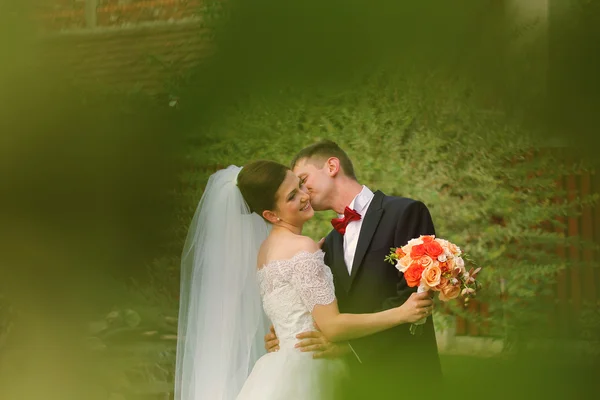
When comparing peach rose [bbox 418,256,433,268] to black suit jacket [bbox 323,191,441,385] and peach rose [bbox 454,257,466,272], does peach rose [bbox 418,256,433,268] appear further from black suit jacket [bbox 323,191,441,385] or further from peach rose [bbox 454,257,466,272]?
black suit jacket [bbox 323,191,441,385]

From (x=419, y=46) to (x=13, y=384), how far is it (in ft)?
8.01

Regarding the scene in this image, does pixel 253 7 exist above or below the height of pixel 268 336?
above

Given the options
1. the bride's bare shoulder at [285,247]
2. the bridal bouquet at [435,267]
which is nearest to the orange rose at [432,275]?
the bridal bouquet at [435,267]

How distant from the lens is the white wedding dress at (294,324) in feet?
7.18

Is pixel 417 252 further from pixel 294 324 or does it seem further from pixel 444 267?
pixel 294 324

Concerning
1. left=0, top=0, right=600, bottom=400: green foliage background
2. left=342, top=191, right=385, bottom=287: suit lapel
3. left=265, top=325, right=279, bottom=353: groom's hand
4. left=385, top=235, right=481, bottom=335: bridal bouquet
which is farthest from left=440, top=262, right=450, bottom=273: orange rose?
left=265, top=325, right=279, bottom=353: groom's hand

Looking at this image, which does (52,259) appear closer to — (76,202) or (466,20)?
(76,202)

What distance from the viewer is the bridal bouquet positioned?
1896 mm

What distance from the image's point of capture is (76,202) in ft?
7.57

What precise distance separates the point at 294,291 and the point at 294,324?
0.11 m

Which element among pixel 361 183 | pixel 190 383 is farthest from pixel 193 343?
pixel 361 183

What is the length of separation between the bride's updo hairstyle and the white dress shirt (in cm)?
24

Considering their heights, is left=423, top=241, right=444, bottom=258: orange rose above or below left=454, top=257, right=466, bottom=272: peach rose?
above

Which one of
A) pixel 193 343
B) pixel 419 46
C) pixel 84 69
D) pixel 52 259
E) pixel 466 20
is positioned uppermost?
pixel 84 69
